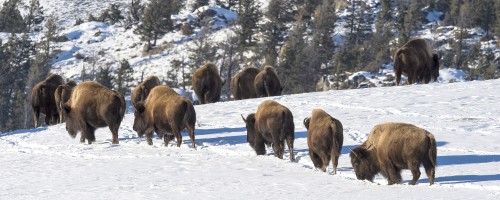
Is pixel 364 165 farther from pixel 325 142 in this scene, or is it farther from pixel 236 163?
pixel 236 163

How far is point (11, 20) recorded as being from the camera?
A: 103688 mm

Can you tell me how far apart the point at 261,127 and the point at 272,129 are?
1.59ft

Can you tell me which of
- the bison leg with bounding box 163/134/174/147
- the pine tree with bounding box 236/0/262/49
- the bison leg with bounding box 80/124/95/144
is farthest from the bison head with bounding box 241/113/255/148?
the pine tree with bounding box 236/0/262/49

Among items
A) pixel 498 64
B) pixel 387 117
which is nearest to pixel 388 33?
pixel 498 64

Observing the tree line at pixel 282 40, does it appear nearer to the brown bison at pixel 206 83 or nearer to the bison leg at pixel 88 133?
the brown bison at pixel 206 83

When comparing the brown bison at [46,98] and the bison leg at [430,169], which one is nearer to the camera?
the bison leg at [430,169]

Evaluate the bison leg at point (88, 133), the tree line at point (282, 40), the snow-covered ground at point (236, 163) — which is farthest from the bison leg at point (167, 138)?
the tree line at point (282, 40)

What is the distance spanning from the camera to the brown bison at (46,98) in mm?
26531

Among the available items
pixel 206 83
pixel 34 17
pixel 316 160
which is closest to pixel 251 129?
pixel 316 160

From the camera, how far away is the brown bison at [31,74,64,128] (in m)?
26.5

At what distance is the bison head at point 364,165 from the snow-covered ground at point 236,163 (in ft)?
0.74

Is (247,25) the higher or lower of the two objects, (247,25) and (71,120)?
the higher

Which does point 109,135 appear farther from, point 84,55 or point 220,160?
point 84,55

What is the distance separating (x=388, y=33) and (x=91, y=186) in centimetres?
7791
